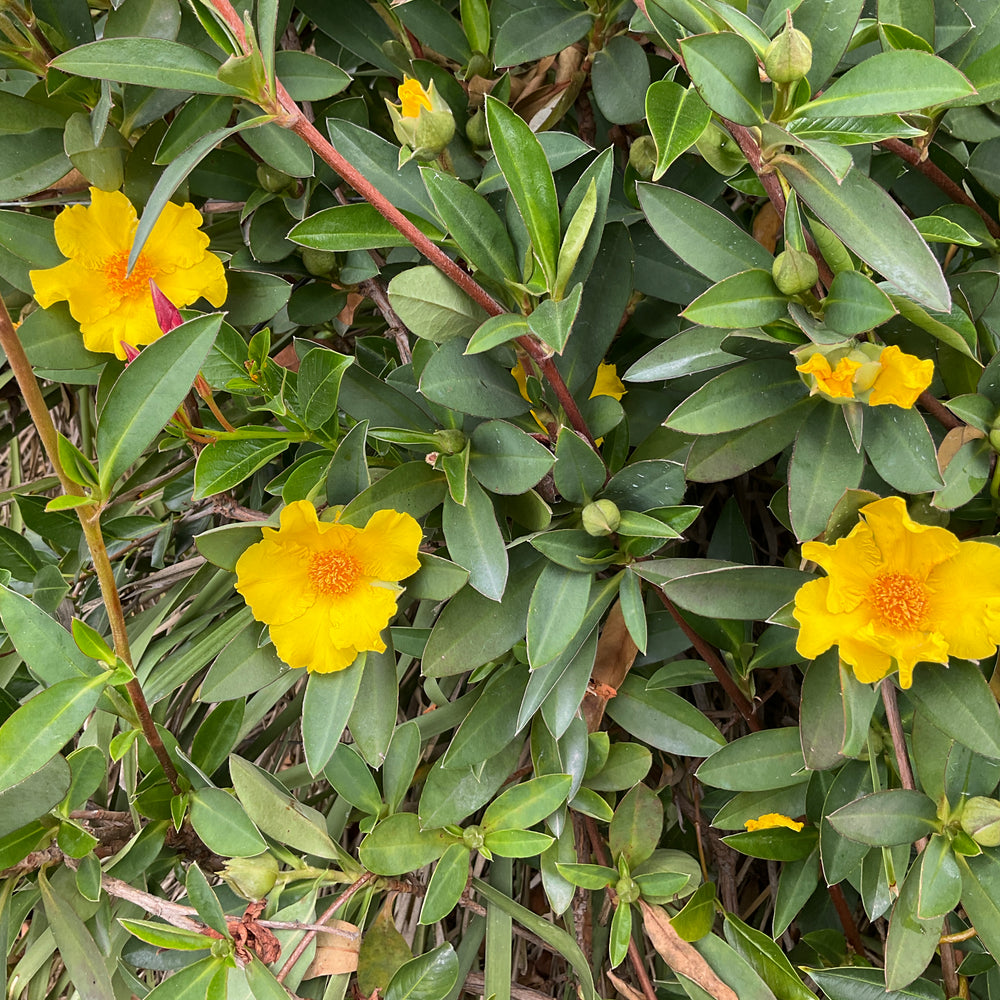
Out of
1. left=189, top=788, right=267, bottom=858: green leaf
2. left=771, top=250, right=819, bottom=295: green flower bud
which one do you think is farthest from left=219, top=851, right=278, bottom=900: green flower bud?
left=771, top=250, right=819, bottom=295: green flower bud

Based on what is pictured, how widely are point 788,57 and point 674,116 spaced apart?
8cm

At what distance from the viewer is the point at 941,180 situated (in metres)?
0.81

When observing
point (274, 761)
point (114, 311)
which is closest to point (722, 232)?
point (114, 311)

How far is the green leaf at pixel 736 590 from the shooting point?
2.38 ft

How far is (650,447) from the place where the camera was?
87 cm

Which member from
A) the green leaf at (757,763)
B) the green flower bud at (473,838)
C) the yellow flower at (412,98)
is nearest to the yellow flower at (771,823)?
the green leaf at (757,763)

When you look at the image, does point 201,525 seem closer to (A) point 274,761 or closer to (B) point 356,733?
(A) point 274,761

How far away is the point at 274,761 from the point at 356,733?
48 centimetres

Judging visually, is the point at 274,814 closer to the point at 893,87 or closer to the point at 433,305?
the point at 433,305

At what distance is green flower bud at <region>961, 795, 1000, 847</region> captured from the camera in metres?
0.72

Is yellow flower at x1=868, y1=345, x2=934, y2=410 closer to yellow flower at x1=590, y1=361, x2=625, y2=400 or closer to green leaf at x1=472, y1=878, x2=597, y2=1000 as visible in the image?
yellow flower at x1=590, y1=361, x2=625, y2=400

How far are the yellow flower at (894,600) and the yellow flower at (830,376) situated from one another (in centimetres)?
9

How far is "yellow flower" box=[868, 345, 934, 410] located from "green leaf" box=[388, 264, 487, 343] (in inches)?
11.9

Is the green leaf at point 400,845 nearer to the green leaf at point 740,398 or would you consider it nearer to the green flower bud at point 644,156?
the green leaf at point 740,398
